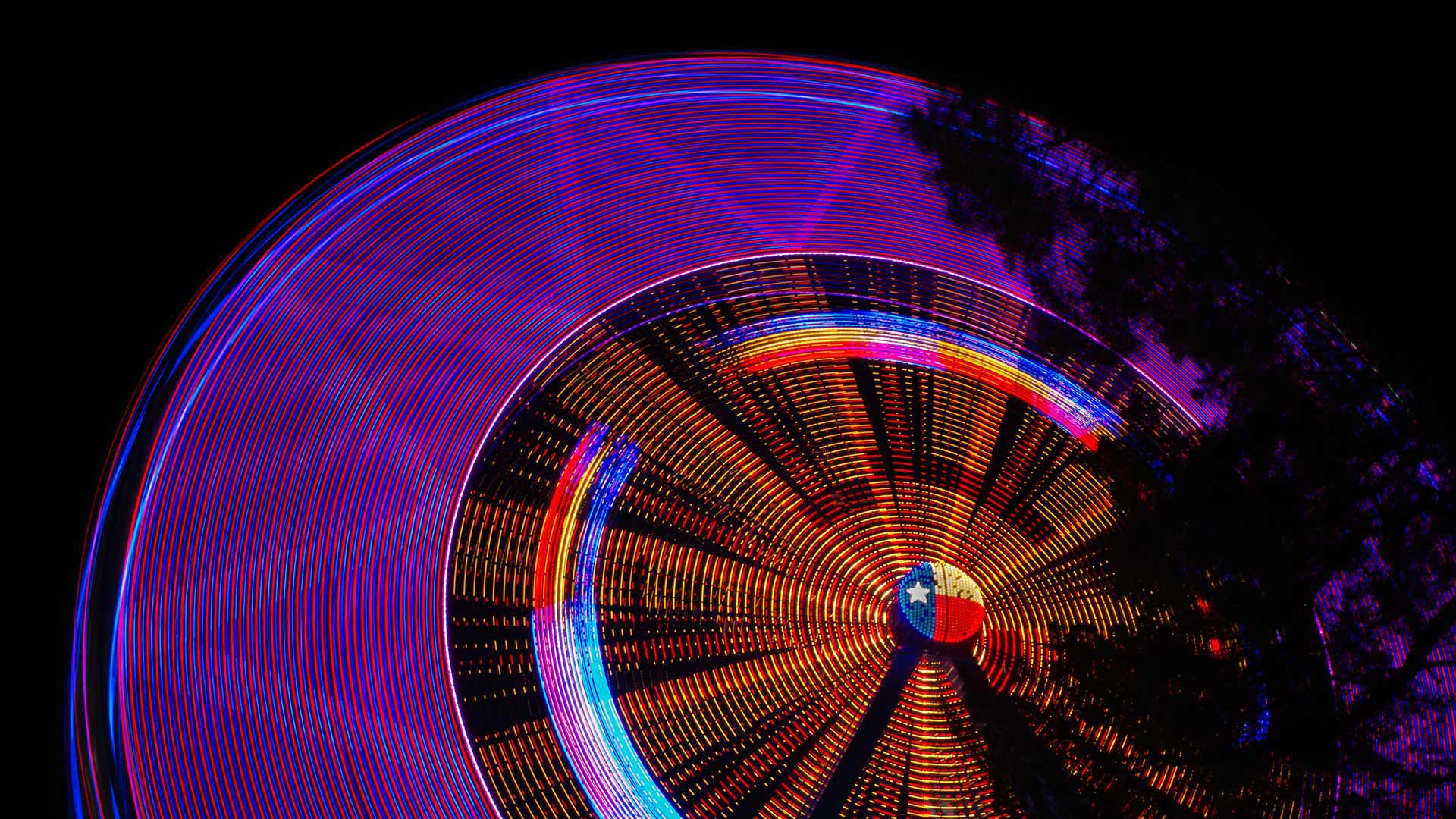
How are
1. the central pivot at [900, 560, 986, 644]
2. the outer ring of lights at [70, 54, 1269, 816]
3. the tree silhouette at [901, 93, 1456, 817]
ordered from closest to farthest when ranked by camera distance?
1. the tree silhouette at [901, 93, 1456, 817]
2. the outer ring of lights at [70, 54, 1269, 816]
3. the central pivot at [900, 560, 986, 644]

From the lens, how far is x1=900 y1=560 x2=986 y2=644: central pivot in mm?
5438

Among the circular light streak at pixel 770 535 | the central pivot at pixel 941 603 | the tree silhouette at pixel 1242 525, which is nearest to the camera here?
the tree silhouette at pixel 1242 525

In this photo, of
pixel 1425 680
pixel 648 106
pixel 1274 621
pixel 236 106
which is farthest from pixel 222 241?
pixel 1425 680

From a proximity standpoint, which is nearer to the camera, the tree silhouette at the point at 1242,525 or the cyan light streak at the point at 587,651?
the tree silhouette at the point at 1242,525

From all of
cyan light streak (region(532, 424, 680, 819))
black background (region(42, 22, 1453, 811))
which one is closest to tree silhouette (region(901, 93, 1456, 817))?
black background (region(42, 22, 1453, 811))

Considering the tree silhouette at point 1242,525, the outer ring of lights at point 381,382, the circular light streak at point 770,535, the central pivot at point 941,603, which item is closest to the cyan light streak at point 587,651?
the circular light streak at point 770,535

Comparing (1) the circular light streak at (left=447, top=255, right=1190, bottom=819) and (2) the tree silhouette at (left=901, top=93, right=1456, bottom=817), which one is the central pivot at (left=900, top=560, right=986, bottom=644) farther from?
(2) the tree silhouette at (left=901, top=93, right=1456, bottom=817)

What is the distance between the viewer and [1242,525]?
10.7ft

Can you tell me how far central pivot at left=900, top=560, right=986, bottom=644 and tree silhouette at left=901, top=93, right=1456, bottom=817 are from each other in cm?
145

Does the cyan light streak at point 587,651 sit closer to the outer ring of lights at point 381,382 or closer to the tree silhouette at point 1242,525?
the outer ring of lights at point 381,382

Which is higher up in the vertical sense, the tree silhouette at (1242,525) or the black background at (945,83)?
the black background at (945,83)

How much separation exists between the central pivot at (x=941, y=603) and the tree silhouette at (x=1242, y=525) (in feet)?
4.77

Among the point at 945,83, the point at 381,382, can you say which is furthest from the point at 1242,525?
the point at 381,382

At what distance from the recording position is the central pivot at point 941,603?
5438mm
